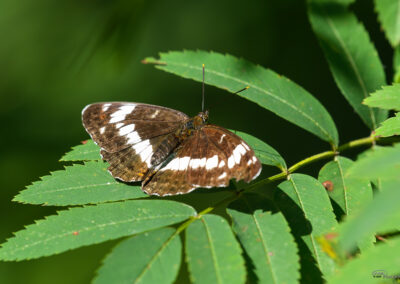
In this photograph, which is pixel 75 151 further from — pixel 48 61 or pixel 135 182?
pixel 48 61

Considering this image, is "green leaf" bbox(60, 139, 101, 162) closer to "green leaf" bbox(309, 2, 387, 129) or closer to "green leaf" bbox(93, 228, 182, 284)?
"green leaf" bbox(93, 228, 182, 284)

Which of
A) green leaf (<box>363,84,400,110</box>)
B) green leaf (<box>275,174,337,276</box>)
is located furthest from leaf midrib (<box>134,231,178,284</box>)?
green leaf (<box>363,84,400,110</box>)

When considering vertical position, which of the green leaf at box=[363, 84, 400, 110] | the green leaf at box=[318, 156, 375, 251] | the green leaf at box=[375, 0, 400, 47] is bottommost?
the green leaf at box=[318, 156, 375, 251]

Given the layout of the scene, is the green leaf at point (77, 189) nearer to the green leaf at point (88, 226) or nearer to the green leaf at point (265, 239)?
the green leaf at point (88, 226)

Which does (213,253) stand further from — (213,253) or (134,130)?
(134,130)

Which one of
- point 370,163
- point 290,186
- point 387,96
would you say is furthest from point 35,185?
point 387,96
